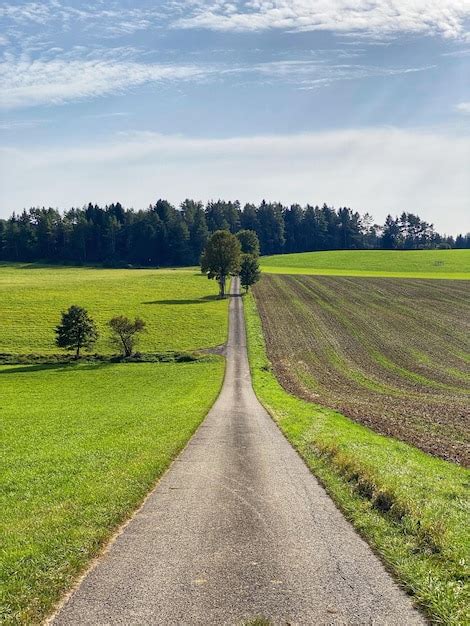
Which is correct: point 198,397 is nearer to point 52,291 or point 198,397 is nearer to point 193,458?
point 193,458

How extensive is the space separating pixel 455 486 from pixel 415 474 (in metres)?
1.54

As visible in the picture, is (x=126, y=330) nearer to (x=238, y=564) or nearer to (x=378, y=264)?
(x=238, y=564)

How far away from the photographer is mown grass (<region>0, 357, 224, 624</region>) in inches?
435

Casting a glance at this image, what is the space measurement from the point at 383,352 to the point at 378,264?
109668mm

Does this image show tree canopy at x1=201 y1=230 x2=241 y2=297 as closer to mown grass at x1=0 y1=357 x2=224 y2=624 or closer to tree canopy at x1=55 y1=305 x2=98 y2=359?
tree canopy at x1=55 y1=305 x2=98 y2=359

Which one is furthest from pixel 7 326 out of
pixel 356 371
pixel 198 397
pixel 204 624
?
pixel 204 624

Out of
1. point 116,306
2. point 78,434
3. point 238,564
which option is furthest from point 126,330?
point 238,564

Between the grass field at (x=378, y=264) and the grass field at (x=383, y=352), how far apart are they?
28818 millimetres

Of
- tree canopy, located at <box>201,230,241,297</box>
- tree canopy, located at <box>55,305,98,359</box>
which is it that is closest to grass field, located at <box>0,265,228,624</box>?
tree canopy, located at <box>55,305,98,359</box>

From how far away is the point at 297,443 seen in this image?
81.9 feet

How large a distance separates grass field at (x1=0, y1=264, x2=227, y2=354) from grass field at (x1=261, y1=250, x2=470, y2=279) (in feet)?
145

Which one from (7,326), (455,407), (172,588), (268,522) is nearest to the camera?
(172,588)

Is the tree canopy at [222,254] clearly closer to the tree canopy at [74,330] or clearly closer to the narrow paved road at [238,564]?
the tree canopy at [74,330]

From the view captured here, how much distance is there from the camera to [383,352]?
65312 mm
